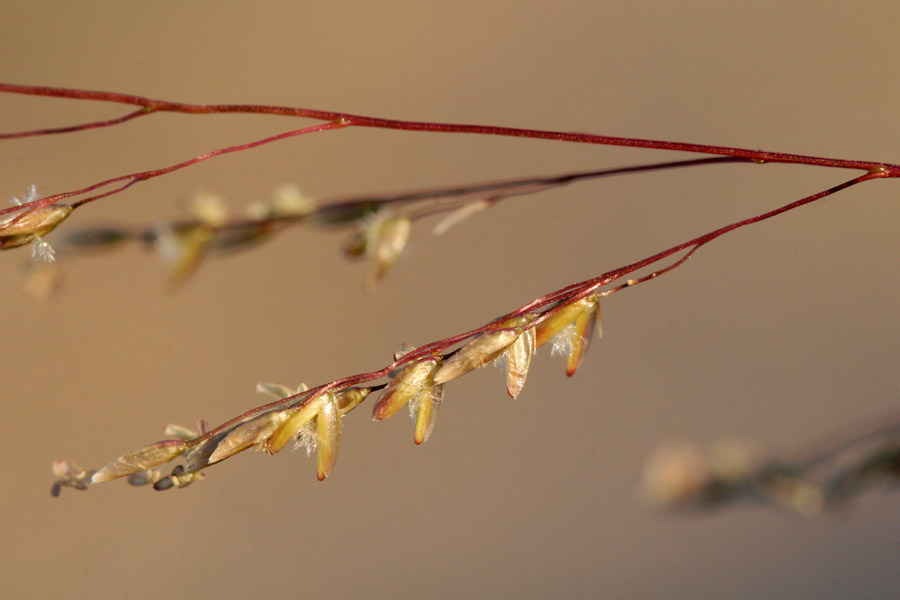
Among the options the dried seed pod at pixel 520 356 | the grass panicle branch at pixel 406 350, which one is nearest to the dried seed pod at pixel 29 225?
the grass panicle branch at pixel 406 350

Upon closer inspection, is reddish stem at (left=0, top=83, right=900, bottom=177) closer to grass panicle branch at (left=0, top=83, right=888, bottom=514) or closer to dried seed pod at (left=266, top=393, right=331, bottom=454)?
grass panicle branch at (left=0, top=83, right=888, bottom=514)

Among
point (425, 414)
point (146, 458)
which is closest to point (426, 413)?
point (425, 414)

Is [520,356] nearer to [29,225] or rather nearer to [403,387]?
[403,387]

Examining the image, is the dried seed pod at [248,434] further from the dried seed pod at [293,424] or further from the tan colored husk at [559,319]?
the tan colored husk at [559,319]

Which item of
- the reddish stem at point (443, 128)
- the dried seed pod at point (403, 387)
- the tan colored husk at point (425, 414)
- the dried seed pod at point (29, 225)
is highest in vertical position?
the dried seed pod at point (29, 225)

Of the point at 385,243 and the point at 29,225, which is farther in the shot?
the point at 385,243

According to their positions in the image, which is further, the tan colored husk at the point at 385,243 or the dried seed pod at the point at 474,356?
the tan colored husk at the point at 385,243
